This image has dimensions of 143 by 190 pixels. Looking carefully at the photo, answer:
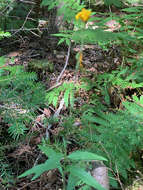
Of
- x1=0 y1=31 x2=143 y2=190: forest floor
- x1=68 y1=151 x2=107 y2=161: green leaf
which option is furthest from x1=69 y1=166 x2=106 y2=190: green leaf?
x1=0 y1=31 x2=143 y2=190: forest floor

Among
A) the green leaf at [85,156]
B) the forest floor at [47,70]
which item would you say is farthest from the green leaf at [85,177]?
the forest floor at [47,70]

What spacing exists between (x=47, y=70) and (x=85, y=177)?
2.04 meters

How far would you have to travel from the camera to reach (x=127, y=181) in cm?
167

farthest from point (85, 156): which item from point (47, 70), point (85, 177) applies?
point (47, 70)

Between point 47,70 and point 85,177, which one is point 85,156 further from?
point 47,70

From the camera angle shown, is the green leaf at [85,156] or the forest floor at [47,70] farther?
the forest floor at [47,70]

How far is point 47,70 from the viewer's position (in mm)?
2906

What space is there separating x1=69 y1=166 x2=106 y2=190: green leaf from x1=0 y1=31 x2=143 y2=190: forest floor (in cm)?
69

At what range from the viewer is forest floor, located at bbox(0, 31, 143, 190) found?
184 cm

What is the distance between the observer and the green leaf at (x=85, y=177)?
103cm

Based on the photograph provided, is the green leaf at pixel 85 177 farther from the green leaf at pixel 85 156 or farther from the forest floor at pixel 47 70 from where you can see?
the forest floor at pixel 47 70

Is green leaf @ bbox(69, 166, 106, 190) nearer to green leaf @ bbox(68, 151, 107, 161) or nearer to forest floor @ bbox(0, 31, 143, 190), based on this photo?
green leaf @ bbox(68, 151, 107, 161)

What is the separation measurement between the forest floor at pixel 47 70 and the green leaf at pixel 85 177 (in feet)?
2.26

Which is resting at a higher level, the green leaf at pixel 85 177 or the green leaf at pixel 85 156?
the green leaf at pixel 85 156
